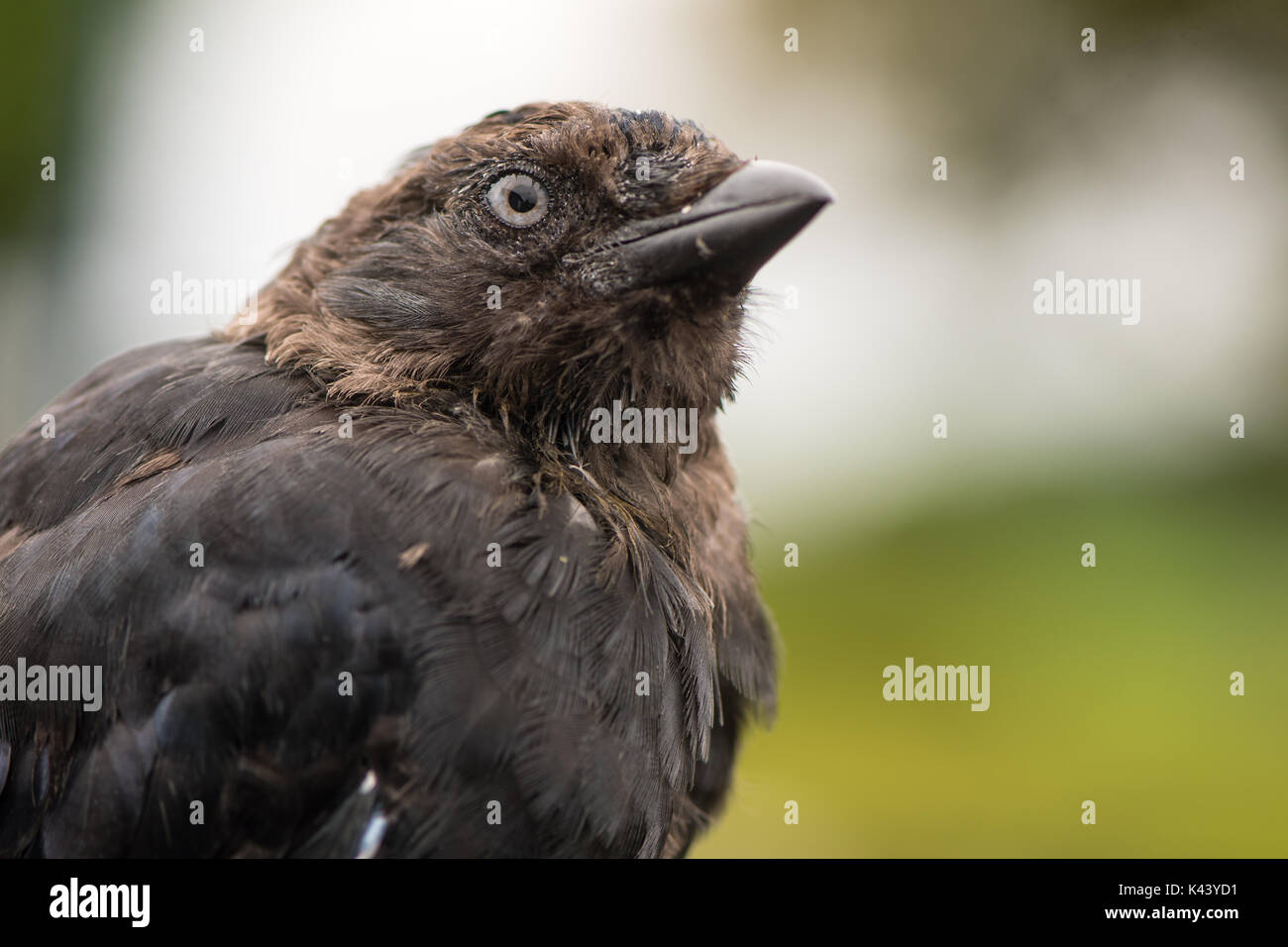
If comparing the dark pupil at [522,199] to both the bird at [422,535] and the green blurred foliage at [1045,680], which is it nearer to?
the bird at [422,535]

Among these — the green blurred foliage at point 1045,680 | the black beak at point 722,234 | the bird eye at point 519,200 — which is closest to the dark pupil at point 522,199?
the bird eye at point 519,200

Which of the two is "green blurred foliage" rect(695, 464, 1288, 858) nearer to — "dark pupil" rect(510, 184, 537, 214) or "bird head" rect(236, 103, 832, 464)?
"bird head" rect(236, 103, 832, 464)

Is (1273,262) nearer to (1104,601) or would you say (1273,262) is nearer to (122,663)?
(1104,601)

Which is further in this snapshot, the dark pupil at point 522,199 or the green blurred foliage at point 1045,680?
the green blurred foliage at point 1045,680

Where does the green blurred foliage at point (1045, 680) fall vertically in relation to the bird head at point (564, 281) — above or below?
below

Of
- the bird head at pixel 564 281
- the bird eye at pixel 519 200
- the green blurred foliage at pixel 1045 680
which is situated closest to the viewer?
the bird head at pixel 564 281

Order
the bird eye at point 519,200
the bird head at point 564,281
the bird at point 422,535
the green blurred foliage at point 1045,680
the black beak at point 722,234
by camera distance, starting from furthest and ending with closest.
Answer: the green blurred foliage at point 1045,680, the bird eye at point 519,200, the bird head at point 564,281, the black beak at point 722,234, the bird at point 422,535

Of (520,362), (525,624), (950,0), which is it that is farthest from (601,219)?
(950,0)
